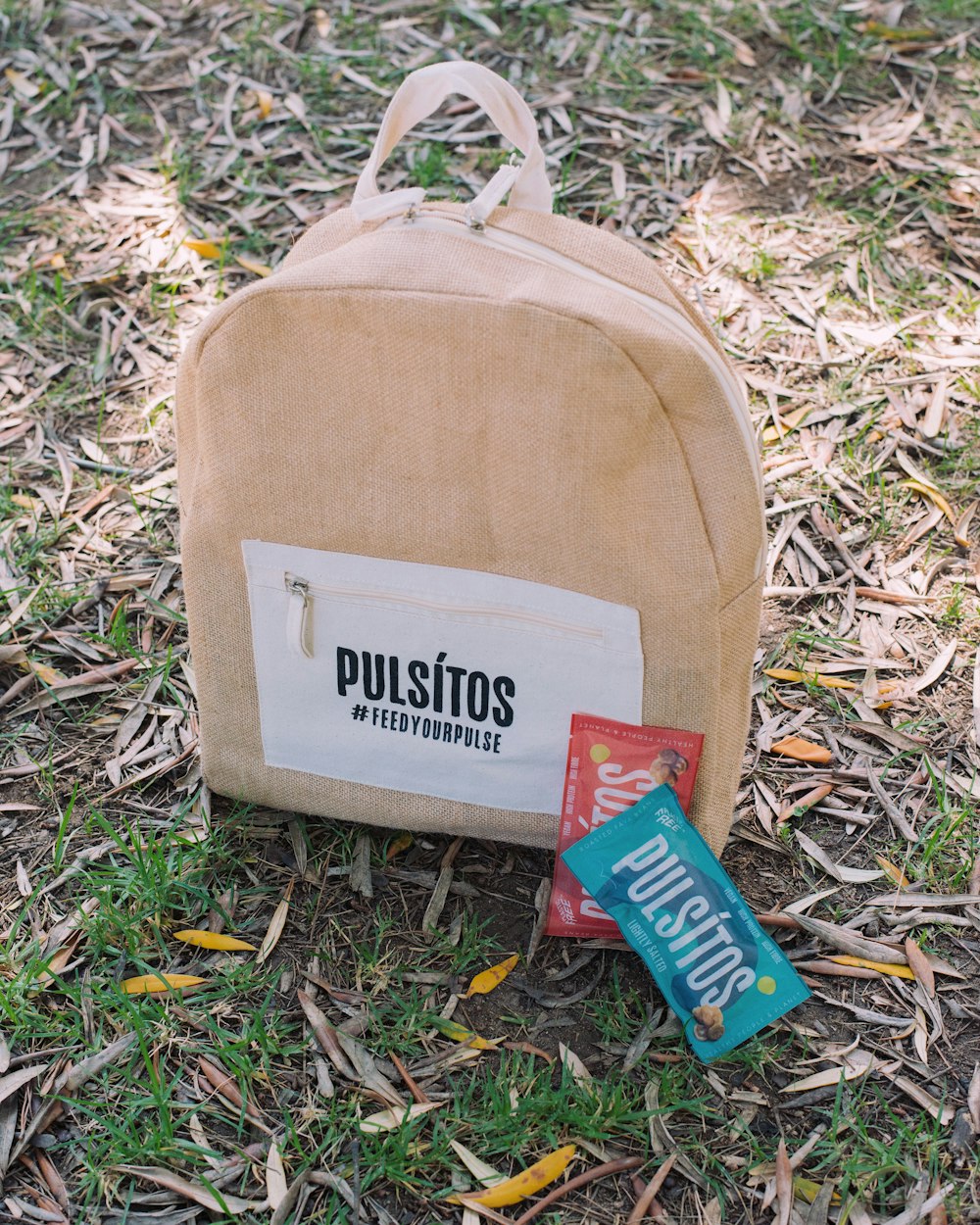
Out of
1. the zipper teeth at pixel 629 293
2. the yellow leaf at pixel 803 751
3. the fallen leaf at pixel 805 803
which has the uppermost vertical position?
the zipper teeth at pixel 629 293

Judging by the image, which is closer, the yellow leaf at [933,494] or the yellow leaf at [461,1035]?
the yellow leaf at [461,1035]

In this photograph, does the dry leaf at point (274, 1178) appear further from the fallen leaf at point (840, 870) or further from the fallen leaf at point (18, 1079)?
the fallen leaf at point (840, 870)

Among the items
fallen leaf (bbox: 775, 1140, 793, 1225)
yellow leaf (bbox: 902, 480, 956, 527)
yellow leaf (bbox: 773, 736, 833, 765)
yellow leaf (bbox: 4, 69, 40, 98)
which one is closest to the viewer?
fallen leaf (bbox: 775, 1140, 793, 1225)

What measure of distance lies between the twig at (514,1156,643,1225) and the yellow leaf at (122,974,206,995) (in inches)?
19.3

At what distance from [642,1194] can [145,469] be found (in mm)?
1531

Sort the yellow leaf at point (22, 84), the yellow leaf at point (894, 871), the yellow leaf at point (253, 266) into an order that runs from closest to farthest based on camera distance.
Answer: the yellow leaf at point (894, 871), the yellow leaf at point (253, 266), the yellow leaf at point (22, 84)

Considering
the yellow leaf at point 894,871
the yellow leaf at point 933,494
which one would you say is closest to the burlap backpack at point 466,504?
the yellow leaf at point 894,871

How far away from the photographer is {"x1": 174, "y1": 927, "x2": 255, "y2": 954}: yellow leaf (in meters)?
1.60

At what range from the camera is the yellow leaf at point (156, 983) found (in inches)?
60.9

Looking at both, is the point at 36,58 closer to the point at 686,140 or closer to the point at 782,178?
the point at 686,140

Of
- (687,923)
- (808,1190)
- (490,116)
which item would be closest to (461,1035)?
(687,923)

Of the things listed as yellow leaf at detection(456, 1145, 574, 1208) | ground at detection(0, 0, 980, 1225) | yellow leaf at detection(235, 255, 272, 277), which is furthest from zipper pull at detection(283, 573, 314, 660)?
yellow leaf at detection(235, 255, 272, 277)

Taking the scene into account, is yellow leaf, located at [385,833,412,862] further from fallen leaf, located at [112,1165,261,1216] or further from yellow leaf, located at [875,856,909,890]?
yellow leaf, located at [875,856,909,890]

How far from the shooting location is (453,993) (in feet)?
5.08
